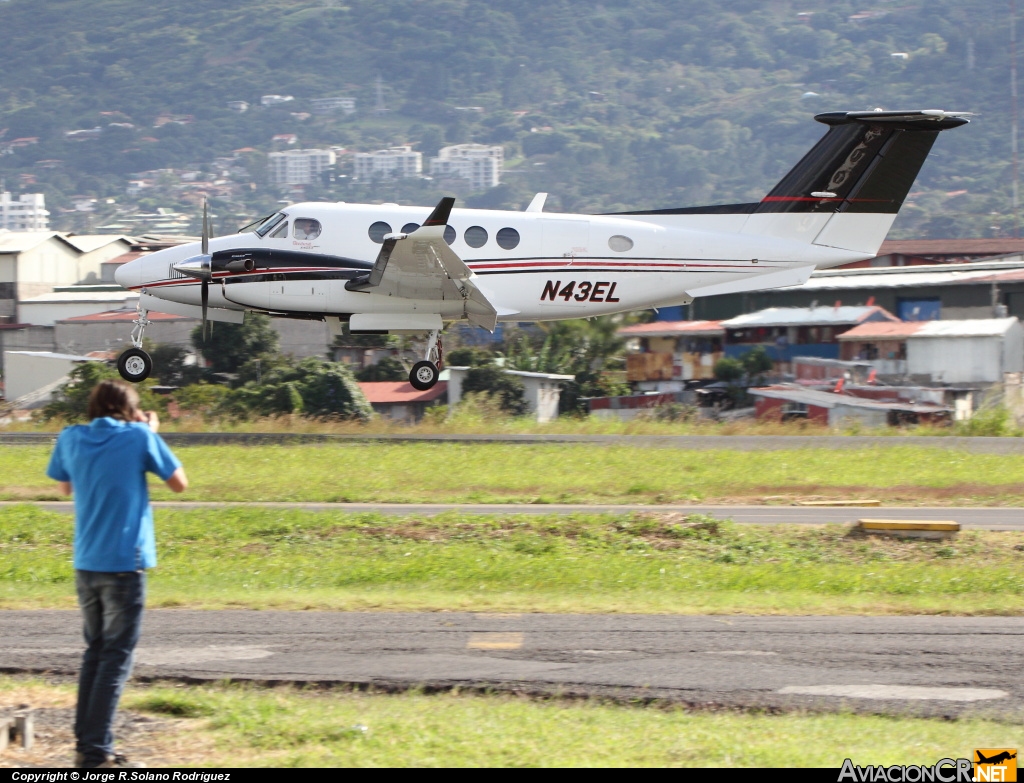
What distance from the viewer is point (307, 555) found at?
15000 millimetres

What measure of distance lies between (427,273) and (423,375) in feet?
9.22

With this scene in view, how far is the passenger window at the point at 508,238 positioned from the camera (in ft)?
88.7

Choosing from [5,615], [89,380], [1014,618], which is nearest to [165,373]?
[89,380]

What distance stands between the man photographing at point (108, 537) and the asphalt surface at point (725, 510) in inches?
446

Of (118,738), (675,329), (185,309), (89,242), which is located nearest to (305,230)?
(185,309)

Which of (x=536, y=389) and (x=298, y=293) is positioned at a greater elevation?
(x=298, y=293)

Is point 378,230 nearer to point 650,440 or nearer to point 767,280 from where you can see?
point 650,440

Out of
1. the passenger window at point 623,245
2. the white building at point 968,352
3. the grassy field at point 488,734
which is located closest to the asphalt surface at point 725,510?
the passenger window at point 623,245

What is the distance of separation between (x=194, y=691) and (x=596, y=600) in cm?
512

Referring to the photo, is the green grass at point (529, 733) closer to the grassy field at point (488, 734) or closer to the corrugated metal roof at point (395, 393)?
the grassy field at point (488, 734)

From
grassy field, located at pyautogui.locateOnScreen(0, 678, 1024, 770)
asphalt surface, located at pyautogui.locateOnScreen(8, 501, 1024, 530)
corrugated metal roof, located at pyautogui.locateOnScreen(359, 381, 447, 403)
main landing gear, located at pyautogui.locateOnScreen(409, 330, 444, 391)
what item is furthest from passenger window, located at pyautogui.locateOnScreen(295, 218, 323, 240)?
corrugated metal roof, located at pyautogui.locateOnScreen(359, 381, 447, 403)

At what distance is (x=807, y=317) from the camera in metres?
58.5

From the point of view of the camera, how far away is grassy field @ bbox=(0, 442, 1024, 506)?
20.9 metres

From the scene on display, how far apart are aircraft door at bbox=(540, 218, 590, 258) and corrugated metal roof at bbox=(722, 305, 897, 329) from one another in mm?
32860
